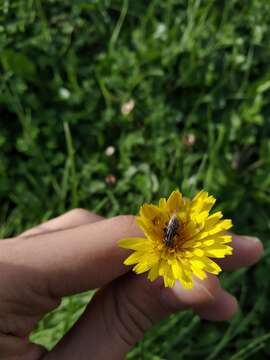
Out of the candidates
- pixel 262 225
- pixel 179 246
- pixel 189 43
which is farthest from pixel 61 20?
pixel 179 246

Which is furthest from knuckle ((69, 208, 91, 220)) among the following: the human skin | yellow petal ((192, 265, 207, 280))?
yellow petal ((192, 265, 207, 280))

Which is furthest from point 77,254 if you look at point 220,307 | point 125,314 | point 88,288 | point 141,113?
point 141,113

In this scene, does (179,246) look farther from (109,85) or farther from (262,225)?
(109,85)

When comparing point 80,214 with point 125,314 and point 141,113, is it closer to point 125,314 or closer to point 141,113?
point 125,314

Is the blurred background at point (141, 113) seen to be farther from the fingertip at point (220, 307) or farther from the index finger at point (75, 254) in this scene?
the index finger at point (75, 254)

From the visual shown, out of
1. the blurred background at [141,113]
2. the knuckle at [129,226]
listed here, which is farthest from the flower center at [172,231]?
the blurred background at [141,113]
